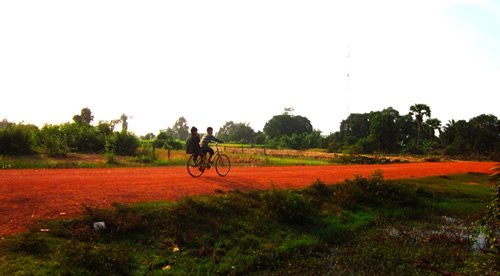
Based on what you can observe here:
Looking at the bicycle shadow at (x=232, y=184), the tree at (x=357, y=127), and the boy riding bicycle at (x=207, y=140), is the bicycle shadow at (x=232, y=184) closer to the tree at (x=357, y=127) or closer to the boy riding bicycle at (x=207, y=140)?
the boy riding bicycle at (x=207, y=140)

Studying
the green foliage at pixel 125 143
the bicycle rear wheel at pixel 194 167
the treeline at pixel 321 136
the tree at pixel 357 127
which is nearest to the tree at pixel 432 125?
the treeline at pixel 321 136

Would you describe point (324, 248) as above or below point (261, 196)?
below

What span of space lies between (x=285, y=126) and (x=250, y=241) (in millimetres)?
113302

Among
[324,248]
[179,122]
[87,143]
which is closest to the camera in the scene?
[324,248]

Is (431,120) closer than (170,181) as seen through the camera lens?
No

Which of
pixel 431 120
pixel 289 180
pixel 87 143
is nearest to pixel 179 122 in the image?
pixel 431 120

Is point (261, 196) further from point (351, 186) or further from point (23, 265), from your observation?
point (23, 265)

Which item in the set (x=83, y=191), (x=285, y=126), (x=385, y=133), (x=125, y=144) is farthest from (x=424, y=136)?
(x=83, y=191)

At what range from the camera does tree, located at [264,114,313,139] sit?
122 m

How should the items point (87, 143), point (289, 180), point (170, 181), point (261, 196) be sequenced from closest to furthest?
point (261, 196)
point (170, 181)
point (289, 180)
point (87, 143)

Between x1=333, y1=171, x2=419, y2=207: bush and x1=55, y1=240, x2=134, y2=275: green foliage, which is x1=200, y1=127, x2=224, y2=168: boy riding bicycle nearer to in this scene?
x1=333, y1=171, x2=419, y2=207: bush

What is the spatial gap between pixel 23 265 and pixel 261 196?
7.53 metres

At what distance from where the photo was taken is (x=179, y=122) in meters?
164

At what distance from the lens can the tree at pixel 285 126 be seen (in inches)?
4803
